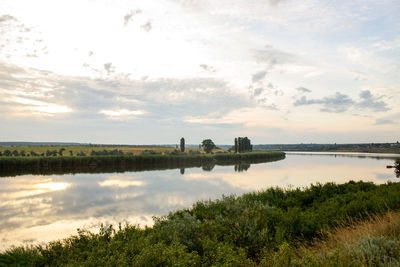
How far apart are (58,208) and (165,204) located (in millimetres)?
7074

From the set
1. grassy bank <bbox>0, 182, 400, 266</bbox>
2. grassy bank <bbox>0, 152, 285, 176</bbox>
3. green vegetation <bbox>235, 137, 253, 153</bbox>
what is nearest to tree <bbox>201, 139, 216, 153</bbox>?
green vegetation <bbox>235, 137, 253, 153</bbox>

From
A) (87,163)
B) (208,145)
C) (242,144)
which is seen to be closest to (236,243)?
(87,163)

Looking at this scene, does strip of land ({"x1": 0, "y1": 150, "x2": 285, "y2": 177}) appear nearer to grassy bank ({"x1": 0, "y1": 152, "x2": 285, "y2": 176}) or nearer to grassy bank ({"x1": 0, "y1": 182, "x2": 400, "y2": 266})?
grassy bank ({"x1": 0, "y1": 152, "x2": 285, "y2": 176})

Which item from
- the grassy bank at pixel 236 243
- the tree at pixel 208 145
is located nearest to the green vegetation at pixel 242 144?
the tree at pixel 208 145

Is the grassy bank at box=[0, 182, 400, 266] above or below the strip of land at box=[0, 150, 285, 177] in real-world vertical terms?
A: above

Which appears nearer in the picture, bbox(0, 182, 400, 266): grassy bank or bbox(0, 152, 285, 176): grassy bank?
bbox(0, 182, 400, 266): grassy bank

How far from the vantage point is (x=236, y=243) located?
6758 millimetres

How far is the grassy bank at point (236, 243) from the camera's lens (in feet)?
14.3

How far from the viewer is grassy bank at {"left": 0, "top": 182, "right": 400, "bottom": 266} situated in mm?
4348

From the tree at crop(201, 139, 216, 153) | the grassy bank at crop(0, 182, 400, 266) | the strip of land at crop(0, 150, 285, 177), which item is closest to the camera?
the grassy bank at crop(0, 182, 400, 266)

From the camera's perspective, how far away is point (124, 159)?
172 feet

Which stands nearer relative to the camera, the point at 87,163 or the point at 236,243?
the point at 236,243

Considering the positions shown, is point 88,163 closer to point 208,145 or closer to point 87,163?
point 87,163

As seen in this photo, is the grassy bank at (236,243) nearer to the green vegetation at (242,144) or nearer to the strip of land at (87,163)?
the strip of land at (87,163)
